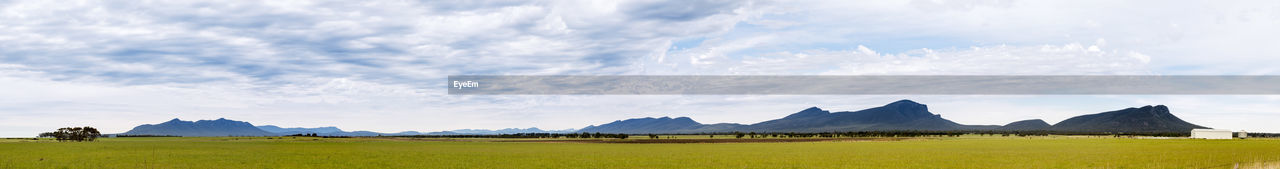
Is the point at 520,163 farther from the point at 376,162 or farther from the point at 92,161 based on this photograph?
the point at 92,161

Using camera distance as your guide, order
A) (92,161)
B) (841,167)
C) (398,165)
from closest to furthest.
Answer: (841,167)
(398,165)
(92,161)

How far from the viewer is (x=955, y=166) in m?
51.1

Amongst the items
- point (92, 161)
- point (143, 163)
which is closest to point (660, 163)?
point (143, 163)

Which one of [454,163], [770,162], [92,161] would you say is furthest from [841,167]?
[92,161]

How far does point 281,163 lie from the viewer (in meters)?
57.1

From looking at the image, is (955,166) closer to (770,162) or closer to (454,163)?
(770,162)

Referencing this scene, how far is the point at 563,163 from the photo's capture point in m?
55.0

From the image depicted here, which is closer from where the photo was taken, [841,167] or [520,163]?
[841,167]

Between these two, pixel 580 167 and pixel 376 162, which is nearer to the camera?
pixel 580 167

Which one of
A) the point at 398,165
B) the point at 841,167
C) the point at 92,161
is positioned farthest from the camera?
the point at 92,161

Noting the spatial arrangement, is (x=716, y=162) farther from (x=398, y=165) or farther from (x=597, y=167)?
(x=398, y=165)

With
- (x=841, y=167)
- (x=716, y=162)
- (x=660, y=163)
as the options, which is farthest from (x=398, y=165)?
(x=841, y=167)

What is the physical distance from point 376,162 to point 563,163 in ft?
38.2

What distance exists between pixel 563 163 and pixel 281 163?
57.5 feet
